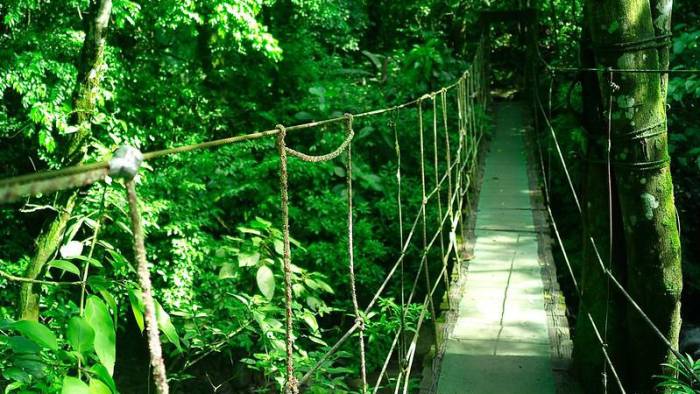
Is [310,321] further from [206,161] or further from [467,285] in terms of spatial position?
[206,161]

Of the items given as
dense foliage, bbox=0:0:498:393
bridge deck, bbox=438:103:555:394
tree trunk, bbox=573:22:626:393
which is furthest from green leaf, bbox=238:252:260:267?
tree trunk, bbox=573:22:626:393

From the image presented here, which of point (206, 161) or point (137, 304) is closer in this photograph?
point (137, 304)

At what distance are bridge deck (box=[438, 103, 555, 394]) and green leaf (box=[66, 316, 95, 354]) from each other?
1.74 metres

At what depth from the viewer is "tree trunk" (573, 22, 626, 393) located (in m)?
2.71

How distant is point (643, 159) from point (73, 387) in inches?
80.4

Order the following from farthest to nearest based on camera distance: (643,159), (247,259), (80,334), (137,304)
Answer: (247,259) < (643,159) < (137,304) < (80,334)

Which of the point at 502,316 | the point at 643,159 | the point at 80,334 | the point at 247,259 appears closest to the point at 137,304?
the point at 80,334

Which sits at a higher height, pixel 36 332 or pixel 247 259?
pixel 36 332

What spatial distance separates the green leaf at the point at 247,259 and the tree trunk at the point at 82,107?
7.42 ft

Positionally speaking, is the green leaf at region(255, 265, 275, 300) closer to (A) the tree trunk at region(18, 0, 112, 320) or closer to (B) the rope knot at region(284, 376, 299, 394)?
(B) the rope knot at region(284, 376, 299, 394)

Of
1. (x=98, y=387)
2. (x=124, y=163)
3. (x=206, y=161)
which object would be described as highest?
(x=124, y=163)

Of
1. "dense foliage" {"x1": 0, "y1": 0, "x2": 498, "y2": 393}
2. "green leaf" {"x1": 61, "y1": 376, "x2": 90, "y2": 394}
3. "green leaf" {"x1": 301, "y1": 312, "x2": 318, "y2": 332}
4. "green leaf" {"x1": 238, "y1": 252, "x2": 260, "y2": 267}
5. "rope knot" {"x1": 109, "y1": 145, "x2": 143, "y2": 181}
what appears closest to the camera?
"rope knot" {"x1": 109, "y1": 145, "x2": 143, "y2": 181}

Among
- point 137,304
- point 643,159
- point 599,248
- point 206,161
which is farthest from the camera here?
point 206,161

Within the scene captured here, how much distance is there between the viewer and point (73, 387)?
102cm
